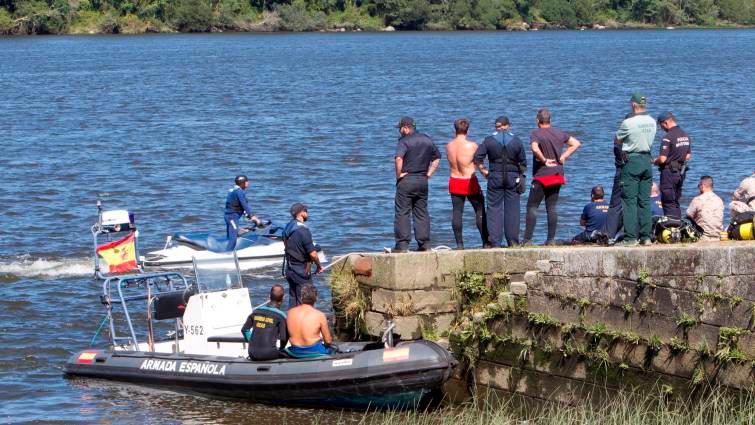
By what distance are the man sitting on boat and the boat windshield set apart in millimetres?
2080

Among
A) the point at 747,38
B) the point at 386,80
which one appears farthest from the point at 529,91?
the point at 747,38

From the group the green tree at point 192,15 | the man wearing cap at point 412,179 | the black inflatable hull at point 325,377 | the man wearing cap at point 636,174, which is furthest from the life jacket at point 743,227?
the green tree at point 192,15

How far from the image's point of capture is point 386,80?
72125mm

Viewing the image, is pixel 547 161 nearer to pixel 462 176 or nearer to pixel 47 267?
pixel 462 176

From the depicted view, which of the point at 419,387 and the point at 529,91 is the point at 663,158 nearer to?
the point at 419,387

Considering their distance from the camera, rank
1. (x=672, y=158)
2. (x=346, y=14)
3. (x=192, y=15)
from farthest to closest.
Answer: (x=346, y=14), (x=192, y=15), (x=672, y=158)

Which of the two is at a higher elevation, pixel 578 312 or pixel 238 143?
pixel 578 312

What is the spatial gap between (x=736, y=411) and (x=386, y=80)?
6146 cm

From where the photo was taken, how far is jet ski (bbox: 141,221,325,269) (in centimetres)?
2266

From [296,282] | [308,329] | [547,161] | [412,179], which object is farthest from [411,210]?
[308,329]

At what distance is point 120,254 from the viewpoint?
1786 centimetres

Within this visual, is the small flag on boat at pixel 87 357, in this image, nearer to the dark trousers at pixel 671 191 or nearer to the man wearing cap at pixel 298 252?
the man wearing cap at pixel 298 252

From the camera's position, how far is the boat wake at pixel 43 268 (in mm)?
22578

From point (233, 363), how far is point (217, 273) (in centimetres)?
165
